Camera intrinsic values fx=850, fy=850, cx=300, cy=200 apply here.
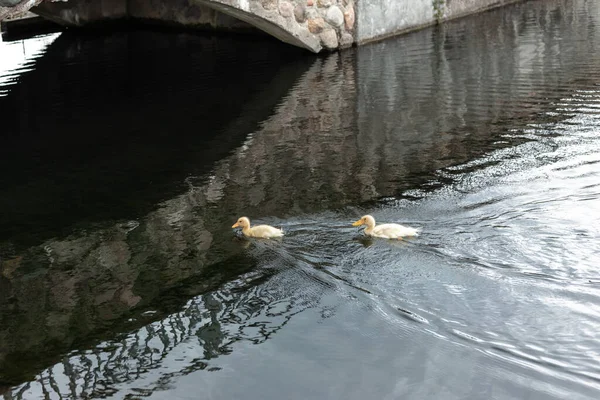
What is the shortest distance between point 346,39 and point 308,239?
958 cm

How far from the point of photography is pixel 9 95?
14.1m

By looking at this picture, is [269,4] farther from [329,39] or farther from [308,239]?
[308,239]

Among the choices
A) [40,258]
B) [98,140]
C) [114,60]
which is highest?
[114,60]

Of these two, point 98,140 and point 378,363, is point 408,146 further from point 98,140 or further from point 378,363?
point 378,363

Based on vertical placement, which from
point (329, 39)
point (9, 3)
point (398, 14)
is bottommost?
point (329, 39)

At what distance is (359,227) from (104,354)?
101 inches

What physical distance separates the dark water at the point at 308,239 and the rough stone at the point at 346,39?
2340mm

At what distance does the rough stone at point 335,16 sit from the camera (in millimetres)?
15488

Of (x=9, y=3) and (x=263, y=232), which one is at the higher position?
(x=9, y=3)

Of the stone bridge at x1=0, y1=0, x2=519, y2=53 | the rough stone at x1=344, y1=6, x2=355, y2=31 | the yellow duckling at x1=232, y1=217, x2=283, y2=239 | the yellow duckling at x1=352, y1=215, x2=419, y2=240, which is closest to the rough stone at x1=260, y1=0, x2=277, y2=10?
the stone bridge at x1=0, y1=0, x2=519, y2=53

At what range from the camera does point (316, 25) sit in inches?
611

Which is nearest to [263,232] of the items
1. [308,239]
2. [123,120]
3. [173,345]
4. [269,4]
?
[308,239]

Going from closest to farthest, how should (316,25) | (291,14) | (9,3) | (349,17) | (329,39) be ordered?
1. (9,3)
2. (291,14)
3. (316,25)
4. (329,39)
5. (349,17)

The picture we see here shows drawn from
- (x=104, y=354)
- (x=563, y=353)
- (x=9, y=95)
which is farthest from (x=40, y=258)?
(x=9, y=95)
